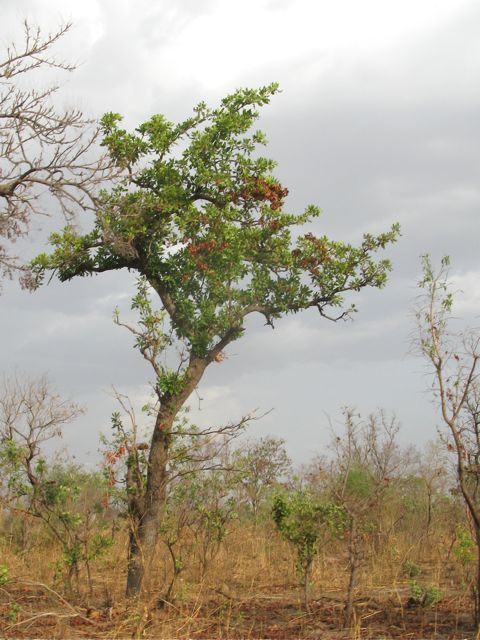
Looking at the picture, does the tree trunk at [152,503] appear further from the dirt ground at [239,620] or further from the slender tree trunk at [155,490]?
the dirt ground at [239,620]

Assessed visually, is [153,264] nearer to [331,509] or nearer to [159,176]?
[159,176]

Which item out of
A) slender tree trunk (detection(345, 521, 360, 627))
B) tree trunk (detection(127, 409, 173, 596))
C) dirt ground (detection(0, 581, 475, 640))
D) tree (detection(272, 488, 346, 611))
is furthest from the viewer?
tree trunk (detection(127, 409, 173, 596))

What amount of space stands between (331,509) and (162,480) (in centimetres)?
256

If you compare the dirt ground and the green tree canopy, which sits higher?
the green tree canopy

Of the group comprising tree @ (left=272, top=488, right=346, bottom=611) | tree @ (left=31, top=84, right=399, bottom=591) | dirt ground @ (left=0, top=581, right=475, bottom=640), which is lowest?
dirt ground @ (left=0, top=581, right=475, bottom=640)

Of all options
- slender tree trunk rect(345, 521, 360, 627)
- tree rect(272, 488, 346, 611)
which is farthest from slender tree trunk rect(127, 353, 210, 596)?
slender tree trunk rect(345, 521, 360, 627)

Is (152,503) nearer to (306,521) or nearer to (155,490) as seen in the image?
(155,490)

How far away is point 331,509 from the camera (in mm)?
10430

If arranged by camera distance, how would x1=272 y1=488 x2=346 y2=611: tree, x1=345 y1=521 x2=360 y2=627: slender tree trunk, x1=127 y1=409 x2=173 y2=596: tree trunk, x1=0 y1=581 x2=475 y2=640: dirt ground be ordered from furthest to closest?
x1=127 y1=409 x2=173 y2=596: tree trunk < x1=272 y1=488 x2=346 y2=611: tree < x1=345 y1=521 x2=360 y2=627: slender tree trunk < x1=0 y1=581 x2=475 y2=640: dirt ground

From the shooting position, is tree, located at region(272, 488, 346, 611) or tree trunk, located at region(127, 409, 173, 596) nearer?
tree, located at region(272, 488, 346, 611)

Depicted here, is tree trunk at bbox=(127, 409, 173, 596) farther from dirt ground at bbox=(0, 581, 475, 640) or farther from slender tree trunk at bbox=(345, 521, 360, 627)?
slender tree trunk at bbox=(345, 521, 360, 627)

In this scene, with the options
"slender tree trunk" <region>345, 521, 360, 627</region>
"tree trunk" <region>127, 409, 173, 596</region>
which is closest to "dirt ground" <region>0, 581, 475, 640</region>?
"slender tree trunk" <region>345, 521, 360, 627</region>

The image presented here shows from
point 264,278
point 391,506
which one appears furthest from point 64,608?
point 391,506

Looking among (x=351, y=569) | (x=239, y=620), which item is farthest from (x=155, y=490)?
(x=351, y=569)
